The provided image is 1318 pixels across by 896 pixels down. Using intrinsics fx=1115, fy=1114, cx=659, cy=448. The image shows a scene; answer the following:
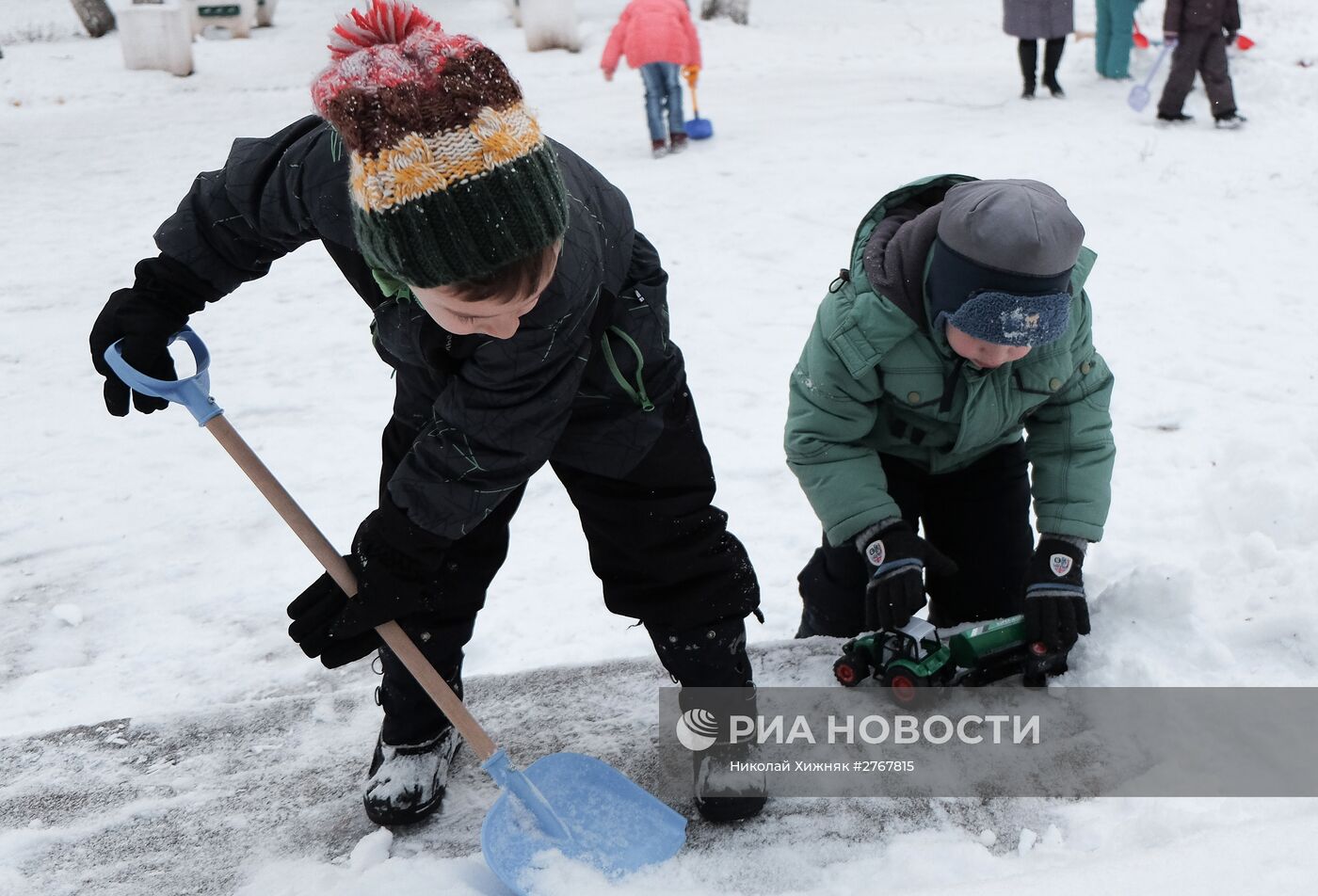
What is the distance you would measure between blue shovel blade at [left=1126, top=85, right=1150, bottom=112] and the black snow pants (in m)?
0.29

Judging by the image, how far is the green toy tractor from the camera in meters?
2.34

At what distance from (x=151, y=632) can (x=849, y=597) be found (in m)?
1.92

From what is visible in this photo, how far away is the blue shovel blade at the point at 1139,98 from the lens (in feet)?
28.4

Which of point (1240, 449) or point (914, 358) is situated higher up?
point (914, 358)

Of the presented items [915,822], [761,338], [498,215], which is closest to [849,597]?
[915,822]

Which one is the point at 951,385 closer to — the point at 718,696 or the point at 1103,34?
the point at 718,696

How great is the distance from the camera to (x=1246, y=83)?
30.0 feet

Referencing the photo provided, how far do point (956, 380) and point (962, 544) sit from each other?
21.6 inches

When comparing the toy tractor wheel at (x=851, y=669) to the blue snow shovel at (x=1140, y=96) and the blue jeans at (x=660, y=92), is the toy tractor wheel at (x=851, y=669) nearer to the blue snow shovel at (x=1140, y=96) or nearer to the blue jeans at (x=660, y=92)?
the blue jeans at (x=660, y=92)

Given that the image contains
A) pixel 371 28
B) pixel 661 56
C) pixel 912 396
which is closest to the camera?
pixel 371 28

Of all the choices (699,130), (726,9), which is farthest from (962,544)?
(726,9)

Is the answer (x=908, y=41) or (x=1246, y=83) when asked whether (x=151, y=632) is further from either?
(x=908, y=41)

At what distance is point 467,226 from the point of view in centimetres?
146

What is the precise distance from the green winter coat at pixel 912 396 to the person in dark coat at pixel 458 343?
30 centimetres
